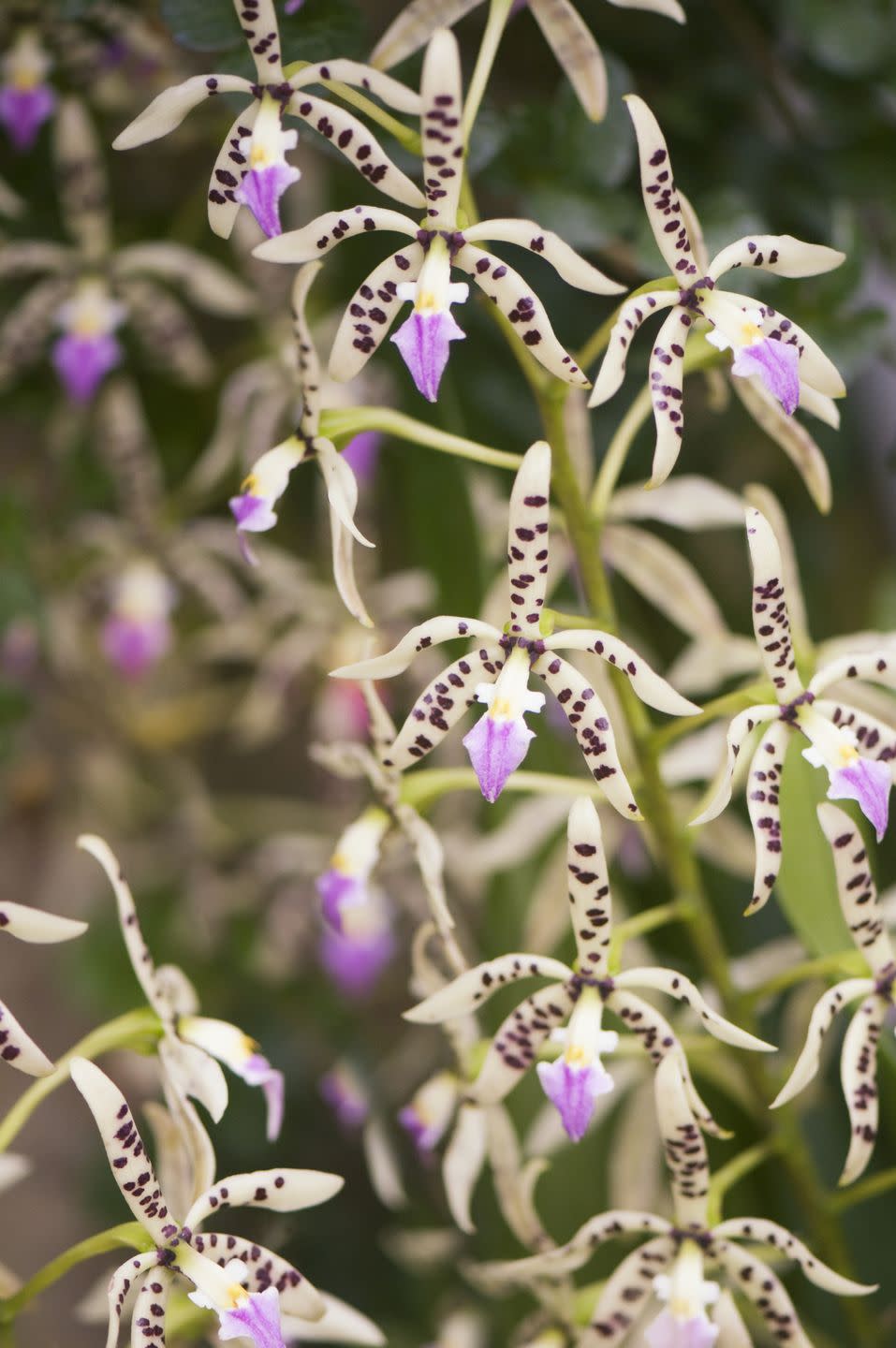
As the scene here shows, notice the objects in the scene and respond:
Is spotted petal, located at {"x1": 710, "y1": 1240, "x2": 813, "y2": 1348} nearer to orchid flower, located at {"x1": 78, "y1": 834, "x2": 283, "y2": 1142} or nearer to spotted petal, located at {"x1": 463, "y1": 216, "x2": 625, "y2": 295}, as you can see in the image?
orchid flower, located at {"x1": 78, "y1": 834, "x2": 283, "y2": 1142}

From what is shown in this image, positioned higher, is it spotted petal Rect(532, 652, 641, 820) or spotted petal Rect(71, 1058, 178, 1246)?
spotted petal Rect(532, 652, 641, 820)

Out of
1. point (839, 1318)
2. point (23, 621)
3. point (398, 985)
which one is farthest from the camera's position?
point (398, 985)

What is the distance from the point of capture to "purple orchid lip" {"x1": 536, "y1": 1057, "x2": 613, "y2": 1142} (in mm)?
635

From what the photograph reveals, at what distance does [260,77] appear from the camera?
649mm

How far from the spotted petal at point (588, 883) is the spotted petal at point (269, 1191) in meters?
0.16

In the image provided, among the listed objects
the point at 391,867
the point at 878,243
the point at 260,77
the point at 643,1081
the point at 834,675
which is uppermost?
the point at 878,243

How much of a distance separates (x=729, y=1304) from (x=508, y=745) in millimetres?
330

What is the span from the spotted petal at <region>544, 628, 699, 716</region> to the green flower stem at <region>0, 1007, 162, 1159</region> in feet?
0.93

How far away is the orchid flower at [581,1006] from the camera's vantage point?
2.10 ft

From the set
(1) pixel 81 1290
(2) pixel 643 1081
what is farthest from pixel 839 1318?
(1) pixel 81 1290

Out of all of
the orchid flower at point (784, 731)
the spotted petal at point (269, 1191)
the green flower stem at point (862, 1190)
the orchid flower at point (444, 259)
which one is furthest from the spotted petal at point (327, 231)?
the green flower stem at point (862, 1190)

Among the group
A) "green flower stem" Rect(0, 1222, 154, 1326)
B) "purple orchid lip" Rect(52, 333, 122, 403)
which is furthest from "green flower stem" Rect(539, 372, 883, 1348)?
"purple orchid lip" Rect(52, 333, 122, 403)

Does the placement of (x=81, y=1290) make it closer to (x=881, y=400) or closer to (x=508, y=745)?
(x=508, y=745)

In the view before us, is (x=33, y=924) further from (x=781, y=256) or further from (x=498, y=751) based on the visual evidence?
(x=781, y=256)
